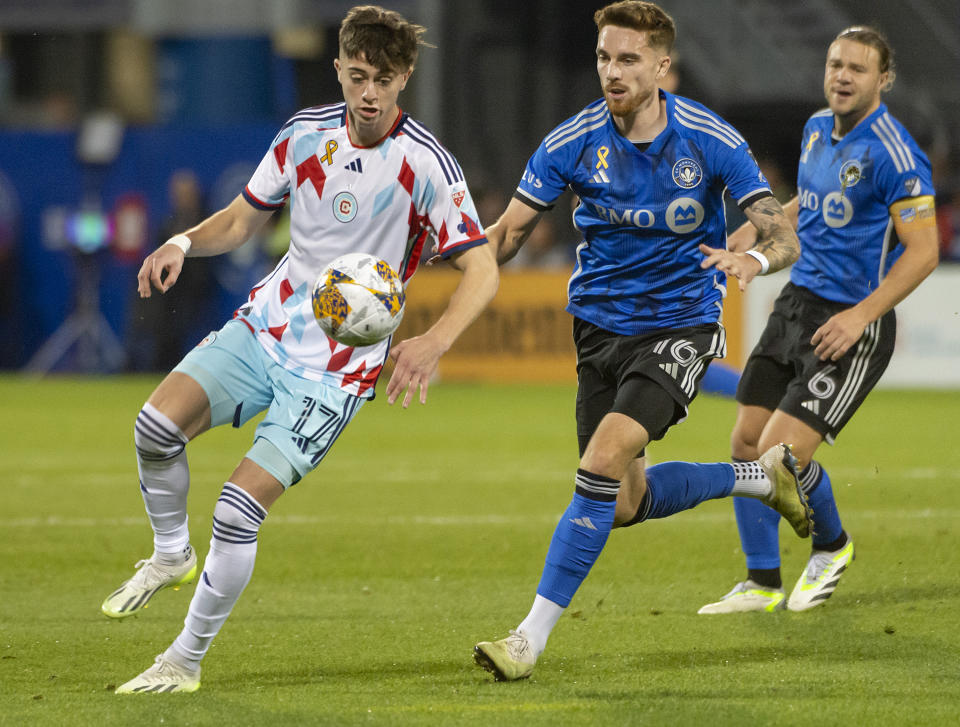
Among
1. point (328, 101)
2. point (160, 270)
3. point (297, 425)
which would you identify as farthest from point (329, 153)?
point (328, 101)

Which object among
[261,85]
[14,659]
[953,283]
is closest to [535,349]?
[953,283]

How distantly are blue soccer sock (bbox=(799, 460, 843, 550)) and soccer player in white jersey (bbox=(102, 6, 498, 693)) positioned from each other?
6.67ft

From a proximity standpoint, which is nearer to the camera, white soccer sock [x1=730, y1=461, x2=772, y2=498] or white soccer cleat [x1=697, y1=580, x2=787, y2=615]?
white soccer sock [x1=730, y1=461, x2=772, y2=498]

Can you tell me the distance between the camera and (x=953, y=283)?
16.9 m

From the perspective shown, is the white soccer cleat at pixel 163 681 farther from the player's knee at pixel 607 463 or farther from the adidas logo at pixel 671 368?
Answer: the adidas logo at pixel 671 368

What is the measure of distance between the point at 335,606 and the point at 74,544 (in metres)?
2.25

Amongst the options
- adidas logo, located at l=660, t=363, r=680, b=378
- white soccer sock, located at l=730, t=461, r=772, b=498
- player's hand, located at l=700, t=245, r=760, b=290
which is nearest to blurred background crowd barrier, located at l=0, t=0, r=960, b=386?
white soccer sock, located at l=730, t=461, r=772, b=498

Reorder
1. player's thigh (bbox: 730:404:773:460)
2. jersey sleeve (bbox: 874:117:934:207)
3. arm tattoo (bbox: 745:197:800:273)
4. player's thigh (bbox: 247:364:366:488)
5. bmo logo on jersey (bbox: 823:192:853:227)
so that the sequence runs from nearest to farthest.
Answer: player's thigh (bbox: 247:364:366:488)
arm tattoo (bbox: 745:197:800:273)
jersey sleeve (bbox: 874:117:934:207)
bmo logo on jersey (bbox: 823:192:853:227)
player's thigh (bbox: 730:404:773:460)

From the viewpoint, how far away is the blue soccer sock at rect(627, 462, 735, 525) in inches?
A: 226

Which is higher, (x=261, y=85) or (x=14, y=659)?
(x=14, y=659)

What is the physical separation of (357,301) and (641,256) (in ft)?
4.56

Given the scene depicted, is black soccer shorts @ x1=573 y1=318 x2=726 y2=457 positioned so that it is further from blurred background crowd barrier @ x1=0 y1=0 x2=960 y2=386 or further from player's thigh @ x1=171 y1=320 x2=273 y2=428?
blurred background crowd barrier @ x1=0 y1=0 x2=960 y2=386

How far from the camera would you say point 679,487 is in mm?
5773

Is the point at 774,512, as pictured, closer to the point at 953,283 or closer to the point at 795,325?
the point at 795,325
